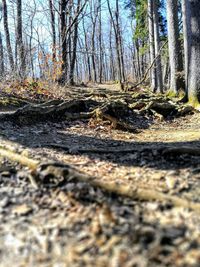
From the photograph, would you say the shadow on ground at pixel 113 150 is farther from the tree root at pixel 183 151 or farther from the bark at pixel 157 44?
the bark at pixel 157 44

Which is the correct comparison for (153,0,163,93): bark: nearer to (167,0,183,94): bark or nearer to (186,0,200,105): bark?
(167,0,183,94): bark

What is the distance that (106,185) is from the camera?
2.84m

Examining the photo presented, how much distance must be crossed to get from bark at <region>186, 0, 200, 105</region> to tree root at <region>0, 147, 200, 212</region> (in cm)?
648

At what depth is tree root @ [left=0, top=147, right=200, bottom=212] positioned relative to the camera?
256 centimetres

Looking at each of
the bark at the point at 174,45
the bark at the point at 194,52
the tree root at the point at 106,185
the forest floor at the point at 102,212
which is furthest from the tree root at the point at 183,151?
the bark at the point at 174,45

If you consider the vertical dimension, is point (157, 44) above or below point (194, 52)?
above

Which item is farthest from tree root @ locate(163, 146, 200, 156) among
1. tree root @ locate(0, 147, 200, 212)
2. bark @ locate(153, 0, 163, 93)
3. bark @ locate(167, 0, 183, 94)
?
bark @ locate(153, 0, 163, 93)

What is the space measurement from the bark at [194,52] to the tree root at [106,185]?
6.48m

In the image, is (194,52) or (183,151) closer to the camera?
(183,151)

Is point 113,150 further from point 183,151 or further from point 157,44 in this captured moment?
point 157,44

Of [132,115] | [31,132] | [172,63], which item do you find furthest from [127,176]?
[172,63]

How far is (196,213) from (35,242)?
4.07 feet

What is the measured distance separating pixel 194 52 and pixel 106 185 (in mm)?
7039

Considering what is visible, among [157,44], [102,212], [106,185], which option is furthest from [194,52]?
[102,212]
